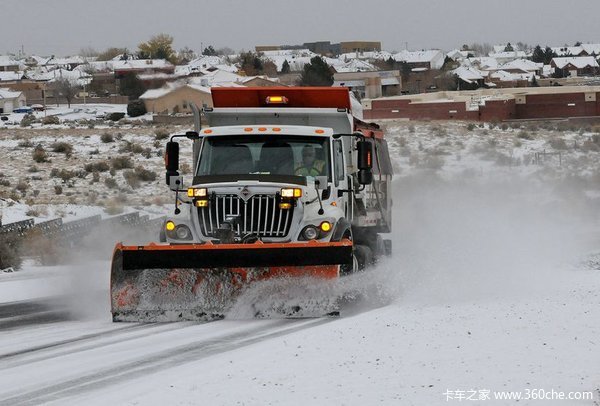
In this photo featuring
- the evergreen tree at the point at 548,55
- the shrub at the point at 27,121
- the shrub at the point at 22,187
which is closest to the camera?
the shrub at the point at 22,187

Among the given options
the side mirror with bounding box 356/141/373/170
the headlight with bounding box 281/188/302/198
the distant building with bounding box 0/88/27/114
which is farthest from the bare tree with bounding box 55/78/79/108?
the headlight with bounding box 281/188/302/198

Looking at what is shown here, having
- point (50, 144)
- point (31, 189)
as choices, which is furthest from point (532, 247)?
point (50, 144)

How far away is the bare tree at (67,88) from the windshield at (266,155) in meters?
83.2

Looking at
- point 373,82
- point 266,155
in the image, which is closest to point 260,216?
point 266,155

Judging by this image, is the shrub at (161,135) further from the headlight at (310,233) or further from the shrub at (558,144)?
the headlight at (310,233)

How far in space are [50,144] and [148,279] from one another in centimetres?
4120

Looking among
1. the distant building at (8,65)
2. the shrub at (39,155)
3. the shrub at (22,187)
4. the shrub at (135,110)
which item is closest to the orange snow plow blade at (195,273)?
the shrub at (22,187)

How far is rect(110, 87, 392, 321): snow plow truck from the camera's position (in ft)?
38.4

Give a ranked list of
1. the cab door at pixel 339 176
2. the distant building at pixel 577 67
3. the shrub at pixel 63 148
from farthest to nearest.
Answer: the distant building at pixel 577 67
the shrub at pixel 63 148
the cab door at pixel 339 176

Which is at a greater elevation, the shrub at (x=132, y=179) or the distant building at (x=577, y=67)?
the shrub at (x=132, y=179)

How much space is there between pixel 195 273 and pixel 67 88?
86.5 meters

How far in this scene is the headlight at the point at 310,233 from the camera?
1253 centimetres

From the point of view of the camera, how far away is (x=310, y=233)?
41.2 ft

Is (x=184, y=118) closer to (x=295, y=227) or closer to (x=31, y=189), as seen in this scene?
(x=31, y=189)
